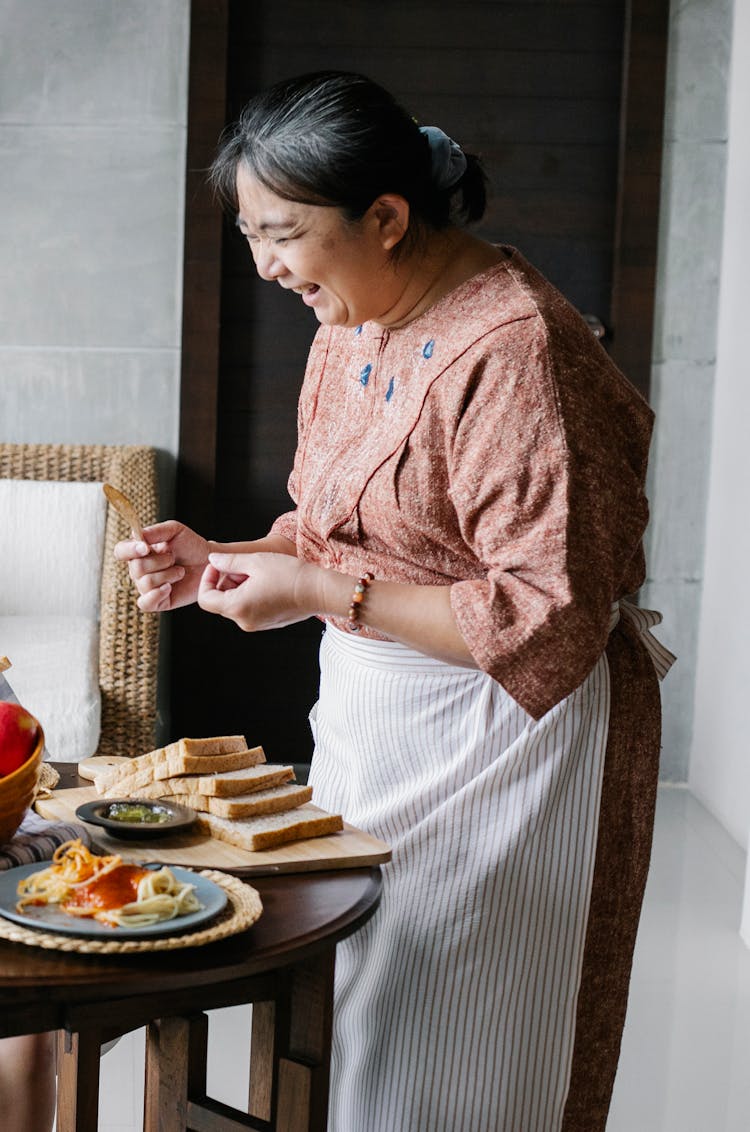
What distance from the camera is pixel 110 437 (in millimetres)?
3906

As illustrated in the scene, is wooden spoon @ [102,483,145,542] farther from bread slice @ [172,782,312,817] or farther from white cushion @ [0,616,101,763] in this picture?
white cushion @ [0,616,101,763]

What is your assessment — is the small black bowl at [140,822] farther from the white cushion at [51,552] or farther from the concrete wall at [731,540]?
the concrete wall at [731,540]


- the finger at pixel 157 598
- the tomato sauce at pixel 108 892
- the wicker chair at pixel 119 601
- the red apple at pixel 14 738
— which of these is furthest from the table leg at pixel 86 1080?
the wicker chair at pixel 119 601

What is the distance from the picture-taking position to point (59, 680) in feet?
10.2

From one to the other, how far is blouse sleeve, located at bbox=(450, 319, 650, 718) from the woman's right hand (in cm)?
45

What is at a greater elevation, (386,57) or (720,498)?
(386,57)

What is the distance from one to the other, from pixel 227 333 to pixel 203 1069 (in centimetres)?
283

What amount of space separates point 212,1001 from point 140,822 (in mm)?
270

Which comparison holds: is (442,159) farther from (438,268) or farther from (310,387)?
(310,387)

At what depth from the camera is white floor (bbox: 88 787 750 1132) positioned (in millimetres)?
2150

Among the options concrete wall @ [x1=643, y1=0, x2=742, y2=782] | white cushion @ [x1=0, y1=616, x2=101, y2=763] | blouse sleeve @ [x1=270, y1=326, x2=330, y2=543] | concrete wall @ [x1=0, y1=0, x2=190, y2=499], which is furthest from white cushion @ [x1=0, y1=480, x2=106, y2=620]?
blouse sleeve @ [x1=270, y1=326, x2=330, y2=543]

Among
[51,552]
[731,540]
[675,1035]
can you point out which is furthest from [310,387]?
[731,540]

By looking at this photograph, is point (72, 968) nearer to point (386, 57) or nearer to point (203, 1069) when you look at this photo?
point (203, 1069)

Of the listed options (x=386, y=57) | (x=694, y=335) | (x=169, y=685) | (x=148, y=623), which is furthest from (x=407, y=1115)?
(x=386, y=57)
